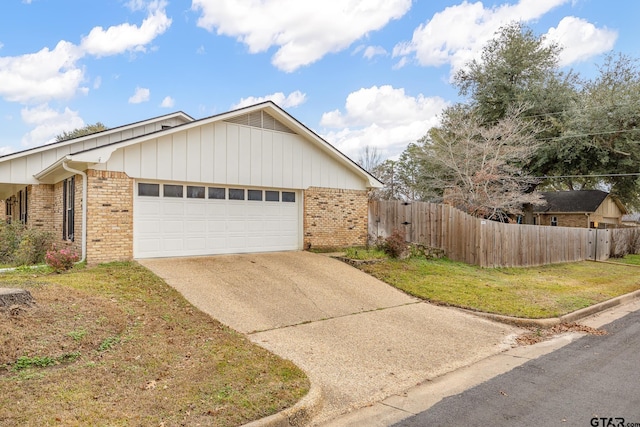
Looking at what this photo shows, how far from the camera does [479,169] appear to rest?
2091 cm

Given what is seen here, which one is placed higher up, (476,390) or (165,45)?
(165,45)

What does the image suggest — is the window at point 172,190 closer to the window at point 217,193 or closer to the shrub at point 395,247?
the window at point 217,193

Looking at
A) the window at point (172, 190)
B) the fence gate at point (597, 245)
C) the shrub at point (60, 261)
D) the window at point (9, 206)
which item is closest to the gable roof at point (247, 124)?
the window at point (172, 190)

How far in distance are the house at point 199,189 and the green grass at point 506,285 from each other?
11.0 ft

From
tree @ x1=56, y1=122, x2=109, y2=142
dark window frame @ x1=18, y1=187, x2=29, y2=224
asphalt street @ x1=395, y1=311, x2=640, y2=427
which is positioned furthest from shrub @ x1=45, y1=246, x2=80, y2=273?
tree @ x1=56, y1=122, x2=109, y2=142

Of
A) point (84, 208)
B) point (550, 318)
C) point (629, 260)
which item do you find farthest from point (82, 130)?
point (629, 260)

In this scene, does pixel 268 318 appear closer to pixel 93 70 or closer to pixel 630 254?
pixel 93 70

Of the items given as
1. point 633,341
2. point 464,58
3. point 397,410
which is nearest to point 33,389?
point 397,410

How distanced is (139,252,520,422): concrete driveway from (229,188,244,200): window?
1.96 m

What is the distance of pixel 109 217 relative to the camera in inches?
408

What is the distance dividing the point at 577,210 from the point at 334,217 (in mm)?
24911

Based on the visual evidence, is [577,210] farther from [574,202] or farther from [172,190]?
[172,190]

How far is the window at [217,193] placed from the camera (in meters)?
12.2

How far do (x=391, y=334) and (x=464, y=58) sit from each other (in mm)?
26040
